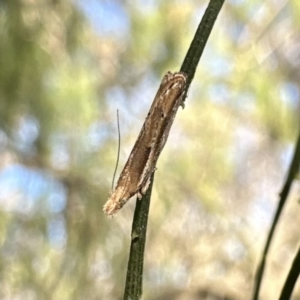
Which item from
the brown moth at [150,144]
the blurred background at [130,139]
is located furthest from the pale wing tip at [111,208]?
the blurred background at [130,139]

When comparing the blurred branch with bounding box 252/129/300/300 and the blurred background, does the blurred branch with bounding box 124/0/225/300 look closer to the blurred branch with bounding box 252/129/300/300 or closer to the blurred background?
the blurred branch with bounding box 252/129/300/300

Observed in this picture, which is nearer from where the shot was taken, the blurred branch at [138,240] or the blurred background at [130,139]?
the blurred branch at [138,240]

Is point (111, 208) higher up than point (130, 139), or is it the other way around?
point (130, 139)

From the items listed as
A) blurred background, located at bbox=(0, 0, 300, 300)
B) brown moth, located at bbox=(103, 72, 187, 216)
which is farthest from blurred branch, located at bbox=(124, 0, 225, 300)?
blurred background, located at bbox=(0, 0, 300, 300)

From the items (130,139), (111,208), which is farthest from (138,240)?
(130,139)

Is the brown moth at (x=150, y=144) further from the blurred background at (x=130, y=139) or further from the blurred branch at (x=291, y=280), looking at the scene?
the blurred background at (x=130, y=139)

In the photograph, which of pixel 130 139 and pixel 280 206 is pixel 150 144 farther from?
pixel 130 139
